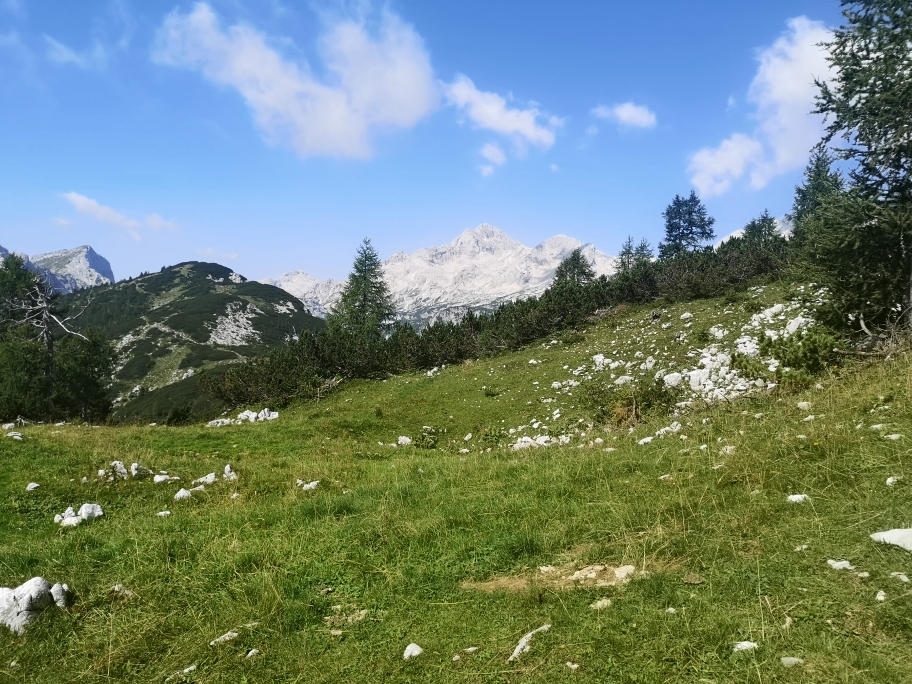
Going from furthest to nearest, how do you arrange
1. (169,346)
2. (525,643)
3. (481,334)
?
(169,346) → (481,334) → (525,643)

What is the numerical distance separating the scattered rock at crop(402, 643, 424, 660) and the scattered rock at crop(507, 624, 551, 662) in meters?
0.85

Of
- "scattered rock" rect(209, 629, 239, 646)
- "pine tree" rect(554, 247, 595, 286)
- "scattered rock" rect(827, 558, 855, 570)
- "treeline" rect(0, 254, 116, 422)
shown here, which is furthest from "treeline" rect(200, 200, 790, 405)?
"scattered rock" rect(827, 558, 855, 570)

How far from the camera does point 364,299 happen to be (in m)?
60.8

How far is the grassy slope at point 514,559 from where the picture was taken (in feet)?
12.3

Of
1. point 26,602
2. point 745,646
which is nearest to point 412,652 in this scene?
point 745,646

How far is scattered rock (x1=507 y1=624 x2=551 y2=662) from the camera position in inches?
156

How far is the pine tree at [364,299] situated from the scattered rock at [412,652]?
54485mm

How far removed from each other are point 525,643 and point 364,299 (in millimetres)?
58551

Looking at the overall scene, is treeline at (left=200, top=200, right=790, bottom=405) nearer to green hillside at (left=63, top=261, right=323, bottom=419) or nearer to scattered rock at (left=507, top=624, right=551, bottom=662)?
scattered rock at (left=507, top=624, right=551, bottom=662)

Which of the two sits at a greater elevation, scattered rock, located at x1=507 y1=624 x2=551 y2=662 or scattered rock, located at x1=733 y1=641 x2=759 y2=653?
scattered rock, located at x1=733 y1=641 x2=759 y2=653

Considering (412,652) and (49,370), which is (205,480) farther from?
(49,370)

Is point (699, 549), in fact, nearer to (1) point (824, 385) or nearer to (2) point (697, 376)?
(1) point (824, 385)

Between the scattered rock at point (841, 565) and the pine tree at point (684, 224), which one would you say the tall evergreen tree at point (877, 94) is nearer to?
the scattered rock at point (841, 565)

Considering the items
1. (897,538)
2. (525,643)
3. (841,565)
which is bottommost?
(525,643)
